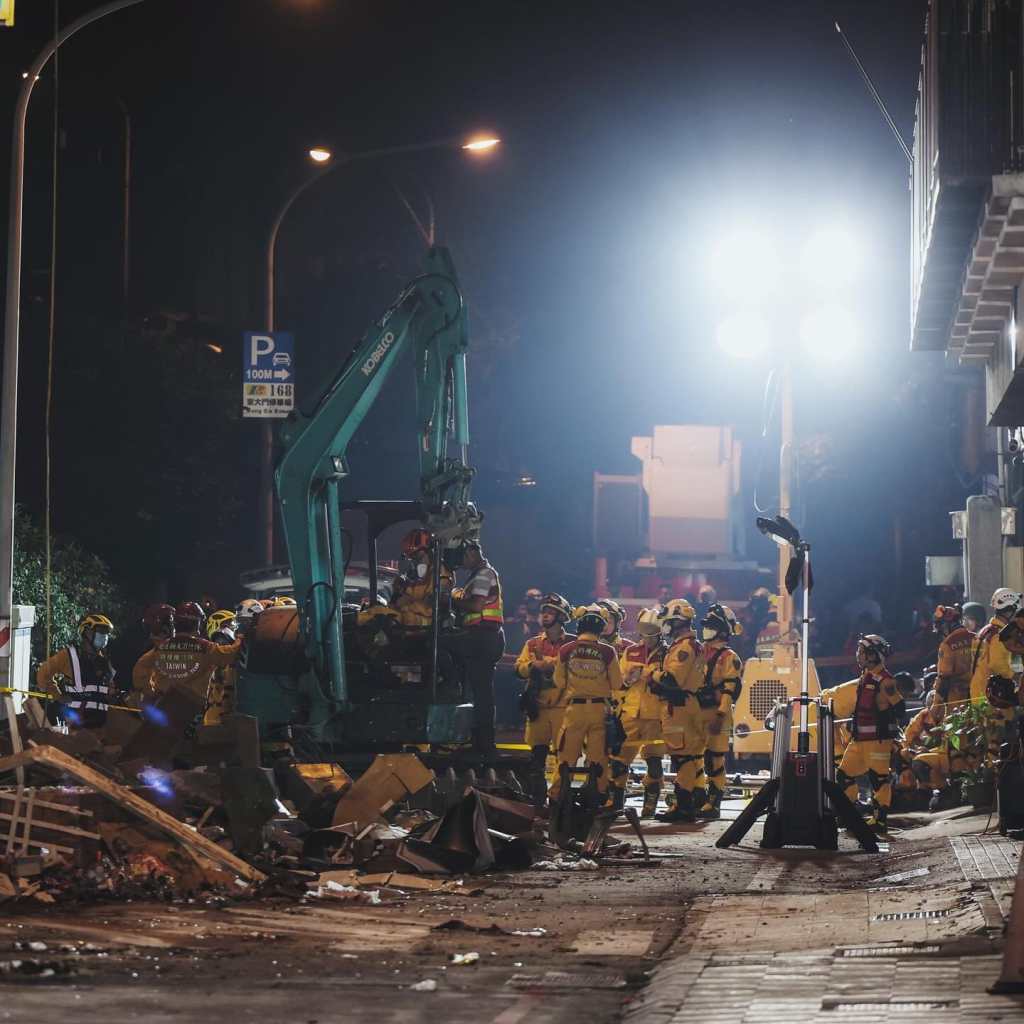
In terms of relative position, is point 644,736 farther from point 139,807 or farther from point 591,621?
point 139,807

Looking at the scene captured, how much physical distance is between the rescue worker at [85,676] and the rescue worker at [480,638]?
370 cm

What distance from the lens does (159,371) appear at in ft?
104

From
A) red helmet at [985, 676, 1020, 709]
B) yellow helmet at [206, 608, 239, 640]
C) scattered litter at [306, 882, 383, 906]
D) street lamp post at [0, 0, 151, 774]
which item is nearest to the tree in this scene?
street lamp post at [0, 0, 151, 774]

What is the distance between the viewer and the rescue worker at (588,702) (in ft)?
56.0

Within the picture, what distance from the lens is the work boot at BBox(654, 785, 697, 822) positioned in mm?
17297

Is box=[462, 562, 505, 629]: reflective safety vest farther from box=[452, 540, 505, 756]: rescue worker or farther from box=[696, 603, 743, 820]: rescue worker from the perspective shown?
box=[696, 603, 743, 820]: rescue worker

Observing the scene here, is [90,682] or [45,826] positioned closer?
[45,826]

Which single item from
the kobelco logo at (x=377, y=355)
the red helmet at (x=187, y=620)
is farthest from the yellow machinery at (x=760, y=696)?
the kobelco logo at (x=377, y=355)

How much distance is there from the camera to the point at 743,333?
29.3 m

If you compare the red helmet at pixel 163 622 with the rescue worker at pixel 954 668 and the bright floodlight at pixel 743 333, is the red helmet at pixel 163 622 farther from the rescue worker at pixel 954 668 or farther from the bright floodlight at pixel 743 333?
the bright floodlight at pixel 743 333

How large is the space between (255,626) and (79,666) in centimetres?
239

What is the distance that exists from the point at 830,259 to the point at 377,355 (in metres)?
14.7

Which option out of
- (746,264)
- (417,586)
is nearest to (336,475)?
(417,586)

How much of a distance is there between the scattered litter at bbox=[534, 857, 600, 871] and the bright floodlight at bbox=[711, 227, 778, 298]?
1691cm
